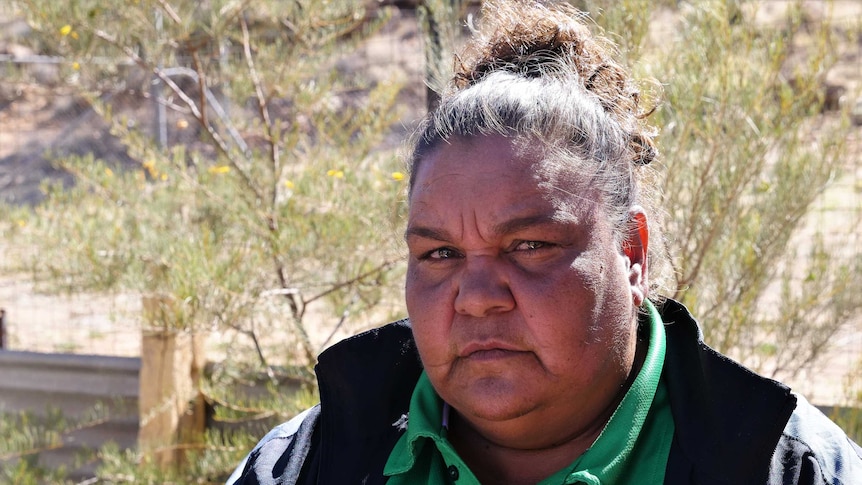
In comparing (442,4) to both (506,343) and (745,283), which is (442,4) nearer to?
(745,283)

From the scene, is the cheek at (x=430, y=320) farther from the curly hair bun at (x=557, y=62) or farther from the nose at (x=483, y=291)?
the curly hair bun at (x=557, y=62)

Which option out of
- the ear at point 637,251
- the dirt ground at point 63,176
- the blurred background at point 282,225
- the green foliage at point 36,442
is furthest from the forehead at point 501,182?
the green foliage at point 36,442

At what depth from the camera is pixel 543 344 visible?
158 cm

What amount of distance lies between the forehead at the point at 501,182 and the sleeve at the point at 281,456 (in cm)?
48

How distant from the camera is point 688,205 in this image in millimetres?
3199

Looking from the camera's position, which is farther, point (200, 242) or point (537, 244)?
point (200, 242)

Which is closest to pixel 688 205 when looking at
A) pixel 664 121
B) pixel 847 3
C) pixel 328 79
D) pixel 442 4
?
pixel 664 121

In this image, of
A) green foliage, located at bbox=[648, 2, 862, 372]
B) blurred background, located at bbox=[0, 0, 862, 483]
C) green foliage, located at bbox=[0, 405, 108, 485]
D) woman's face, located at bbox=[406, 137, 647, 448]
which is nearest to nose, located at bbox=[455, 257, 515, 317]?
woman's face, located at bbox=[406, 137, 647, 448]

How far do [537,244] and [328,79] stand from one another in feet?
7.67

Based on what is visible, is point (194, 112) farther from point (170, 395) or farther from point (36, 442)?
point (36, 442)

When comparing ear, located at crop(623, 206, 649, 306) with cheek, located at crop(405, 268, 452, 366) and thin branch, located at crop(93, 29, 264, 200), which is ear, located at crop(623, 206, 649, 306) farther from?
thin branch, located at crop(93, 29, 264, 200)

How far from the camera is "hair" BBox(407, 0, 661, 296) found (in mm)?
1696

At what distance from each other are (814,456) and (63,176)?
30.3 ft

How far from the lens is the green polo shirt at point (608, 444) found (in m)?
1.60
